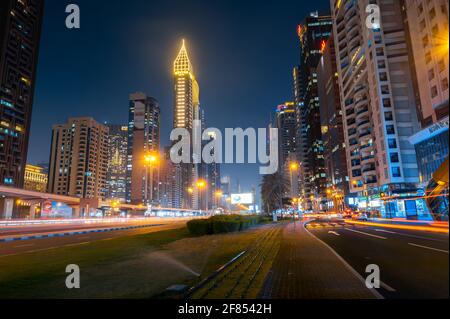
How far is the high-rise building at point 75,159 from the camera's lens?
185500 mm

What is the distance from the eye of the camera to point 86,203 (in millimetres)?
108000

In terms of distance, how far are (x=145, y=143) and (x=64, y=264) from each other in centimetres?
17605

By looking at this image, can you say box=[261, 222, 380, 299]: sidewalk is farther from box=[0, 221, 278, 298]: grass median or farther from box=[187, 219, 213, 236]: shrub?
box=[187, 219, 213, 236]: shrub

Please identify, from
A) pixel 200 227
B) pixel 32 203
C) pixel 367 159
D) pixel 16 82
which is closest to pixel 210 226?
pixel 200 227

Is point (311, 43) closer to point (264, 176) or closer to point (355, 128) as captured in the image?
point (355, 128)

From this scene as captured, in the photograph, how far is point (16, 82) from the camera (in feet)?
370

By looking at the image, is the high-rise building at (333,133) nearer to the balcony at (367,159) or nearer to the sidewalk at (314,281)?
the balcony at (367,159)

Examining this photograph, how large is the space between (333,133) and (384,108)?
203 ft

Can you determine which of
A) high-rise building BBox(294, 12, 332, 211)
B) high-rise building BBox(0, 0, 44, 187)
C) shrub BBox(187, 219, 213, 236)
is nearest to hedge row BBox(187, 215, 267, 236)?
shrub BBox(187, 219, 213, 236)

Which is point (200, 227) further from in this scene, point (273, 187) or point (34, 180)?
point (34, 180)

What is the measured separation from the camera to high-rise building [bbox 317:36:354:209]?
121312 millimetres

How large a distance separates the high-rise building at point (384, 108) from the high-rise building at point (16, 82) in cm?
12191

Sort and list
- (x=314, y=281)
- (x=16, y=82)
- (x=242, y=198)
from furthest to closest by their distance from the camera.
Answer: (x=16, y=82) < (x=242, y=198) < (x=314, y=281)
